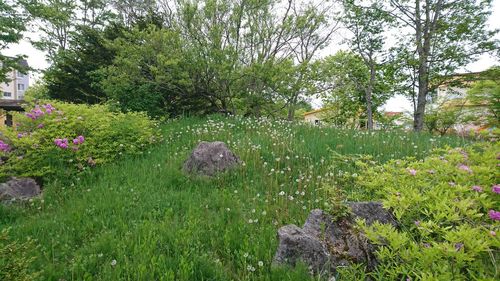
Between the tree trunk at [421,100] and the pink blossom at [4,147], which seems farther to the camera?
the tree trunk at [421,100]

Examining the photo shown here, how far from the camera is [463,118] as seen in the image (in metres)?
16.1

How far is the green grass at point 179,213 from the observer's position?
2.44 m

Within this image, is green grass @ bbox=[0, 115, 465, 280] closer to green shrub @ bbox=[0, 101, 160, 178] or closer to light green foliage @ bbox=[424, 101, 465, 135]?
A: green shrub @ bbox=[0, 101, 160, 178]

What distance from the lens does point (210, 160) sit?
4902 mm

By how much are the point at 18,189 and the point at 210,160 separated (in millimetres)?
3201

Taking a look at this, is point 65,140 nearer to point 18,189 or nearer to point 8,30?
point 18,189

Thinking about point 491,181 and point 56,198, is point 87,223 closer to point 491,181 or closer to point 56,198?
point 56,198

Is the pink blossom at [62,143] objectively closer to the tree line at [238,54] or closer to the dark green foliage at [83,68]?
the tree line at [238,54]

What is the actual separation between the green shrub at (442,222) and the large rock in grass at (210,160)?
2.32 meters

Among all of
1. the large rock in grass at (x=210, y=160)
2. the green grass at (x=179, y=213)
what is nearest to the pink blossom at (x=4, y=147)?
the green grass at (x=179, y=213)

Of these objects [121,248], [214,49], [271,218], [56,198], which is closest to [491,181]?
[271,218]

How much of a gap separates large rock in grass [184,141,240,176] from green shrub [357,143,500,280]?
232cm

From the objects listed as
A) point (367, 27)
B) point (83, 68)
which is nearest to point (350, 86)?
point (367, 27)

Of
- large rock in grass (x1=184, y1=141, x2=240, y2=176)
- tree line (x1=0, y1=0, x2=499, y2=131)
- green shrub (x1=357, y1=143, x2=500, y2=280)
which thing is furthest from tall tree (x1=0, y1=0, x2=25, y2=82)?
green shrub (x1=357, y1=143, x2=500, y2=280)
